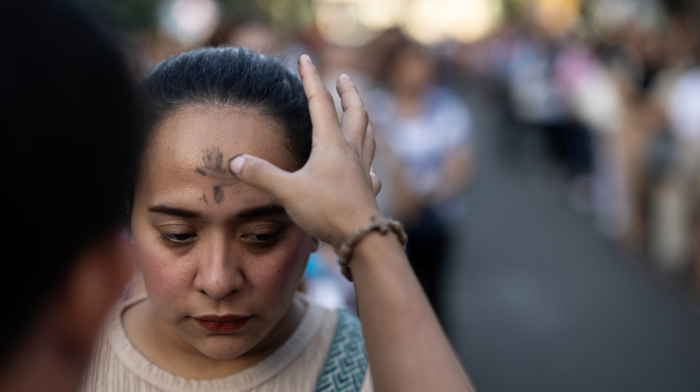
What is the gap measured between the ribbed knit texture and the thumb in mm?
579

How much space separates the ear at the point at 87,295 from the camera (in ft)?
2.75

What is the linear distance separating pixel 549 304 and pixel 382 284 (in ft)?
15.7

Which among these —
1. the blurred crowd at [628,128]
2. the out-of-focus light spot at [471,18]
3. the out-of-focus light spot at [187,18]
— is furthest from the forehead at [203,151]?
the out-of-focus light spot at [471,18]

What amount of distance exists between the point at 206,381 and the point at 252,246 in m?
0.37

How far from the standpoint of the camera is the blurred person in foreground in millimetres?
706

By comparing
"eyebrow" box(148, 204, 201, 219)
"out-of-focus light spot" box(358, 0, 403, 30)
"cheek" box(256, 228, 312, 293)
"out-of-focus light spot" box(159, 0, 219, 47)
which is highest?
"out-of-focus light spot" box(358, 0, 403, 30)

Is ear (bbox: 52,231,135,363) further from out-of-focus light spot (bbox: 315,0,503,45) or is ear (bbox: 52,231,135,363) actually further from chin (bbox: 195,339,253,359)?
out-of-focus light spot (bbox: 315,0,503,45)

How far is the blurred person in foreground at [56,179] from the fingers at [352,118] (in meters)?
0.40

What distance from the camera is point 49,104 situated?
722 millimetres

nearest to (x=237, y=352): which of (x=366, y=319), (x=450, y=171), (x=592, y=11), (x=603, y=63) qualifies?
(x=366, y=319)

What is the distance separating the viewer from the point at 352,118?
43.9 inches

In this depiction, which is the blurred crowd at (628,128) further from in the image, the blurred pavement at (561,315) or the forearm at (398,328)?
the forearm at (398,328)

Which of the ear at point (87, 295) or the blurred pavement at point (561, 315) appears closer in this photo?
the ear at point (87, 295)

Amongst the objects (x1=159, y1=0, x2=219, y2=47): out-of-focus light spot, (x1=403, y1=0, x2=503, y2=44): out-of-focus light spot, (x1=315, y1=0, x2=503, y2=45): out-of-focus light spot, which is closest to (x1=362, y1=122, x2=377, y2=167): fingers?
(x1=159, y1=0, x2=219, y2=47): out-of-focus light spot
